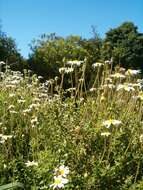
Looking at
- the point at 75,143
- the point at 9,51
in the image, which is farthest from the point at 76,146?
the point at 9,51

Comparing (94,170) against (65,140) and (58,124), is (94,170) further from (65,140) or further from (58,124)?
(58,124)

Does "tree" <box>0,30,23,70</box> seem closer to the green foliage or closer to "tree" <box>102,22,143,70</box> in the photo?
the green foliage

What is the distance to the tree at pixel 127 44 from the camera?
36812mm

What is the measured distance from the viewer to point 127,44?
39.7 metres

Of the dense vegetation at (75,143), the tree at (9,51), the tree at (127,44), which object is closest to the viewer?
the dense vegetation at (75,143)

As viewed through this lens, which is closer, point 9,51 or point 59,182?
point 59,182

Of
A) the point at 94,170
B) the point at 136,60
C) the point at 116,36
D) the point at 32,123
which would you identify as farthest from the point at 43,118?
the point at 116,36

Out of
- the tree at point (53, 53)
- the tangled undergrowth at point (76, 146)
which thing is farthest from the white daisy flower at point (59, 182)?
the tree at point (53, 53)

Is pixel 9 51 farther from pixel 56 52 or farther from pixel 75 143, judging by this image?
pixel 75 143

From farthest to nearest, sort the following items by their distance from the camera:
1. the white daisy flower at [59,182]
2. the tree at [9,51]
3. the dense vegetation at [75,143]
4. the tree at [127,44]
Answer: the tree at [127,44] < the tree at [9,51] < the dense vegetation at [75,143] < the white daisy flower at [59,182]

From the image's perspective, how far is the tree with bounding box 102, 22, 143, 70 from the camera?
36.8 meters

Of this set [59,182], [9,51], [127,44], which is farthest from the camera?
[127,44]

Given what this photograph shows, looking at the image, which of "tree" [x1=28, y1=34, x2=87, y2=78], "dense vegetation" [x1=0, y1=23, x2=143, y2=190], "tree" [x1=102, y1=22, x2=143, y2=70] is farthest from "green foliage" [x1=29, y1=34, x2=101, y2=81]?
"dense vegetation" [x1=0, y1=23, x2=143, y2=190]

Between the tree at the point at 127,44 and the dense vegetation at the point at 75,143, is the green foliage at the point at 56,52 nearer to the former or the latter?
the tree at the point at 127,44
